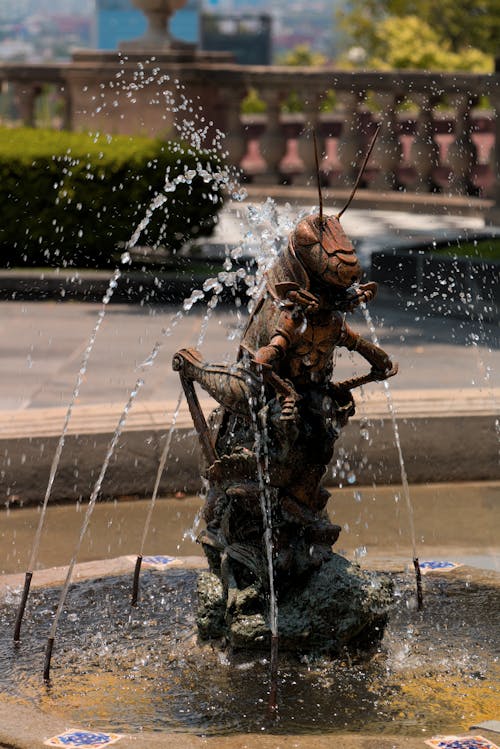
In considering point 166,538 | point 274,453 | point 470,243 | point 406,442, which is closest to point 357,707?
point 274,453

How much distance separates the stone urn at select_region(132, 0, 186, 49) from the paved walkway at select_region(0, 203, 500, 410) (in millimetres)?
4380

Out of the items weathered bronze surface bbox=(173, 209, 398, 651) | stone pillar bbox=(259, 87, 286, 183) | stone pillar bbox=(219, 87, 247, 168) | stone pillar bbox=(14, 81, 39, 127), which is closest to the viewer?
weathered bronze surface bbox=(173, 209, 398, 651)

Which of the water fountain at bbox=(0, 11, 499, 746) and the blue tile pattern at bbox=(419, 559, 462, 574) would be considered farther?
the blue tile pattern at bbox=(419, 559, 462, 574)

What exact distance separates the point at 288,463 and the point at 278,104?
14599 millimetres

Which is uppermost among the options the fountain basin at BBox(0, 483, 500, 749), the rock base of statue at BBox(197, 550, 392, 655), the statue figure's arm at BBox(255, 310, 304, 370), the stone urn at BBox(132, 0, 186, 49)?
the statue figure's arm at BBox(255, 310, 304, 370)

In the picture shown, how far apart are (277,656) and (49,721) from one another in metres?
1.01

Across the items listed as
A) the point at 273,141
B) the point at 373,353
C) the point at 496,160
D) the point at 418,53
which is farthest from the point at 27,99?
the point at 418,53

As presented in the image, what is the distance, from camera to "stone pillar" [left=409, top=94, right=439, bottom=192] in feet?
63.0

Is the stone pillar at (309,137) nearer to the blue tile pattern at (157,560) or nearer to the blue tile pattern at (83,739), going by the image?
the blue tile pattern at (157,560)

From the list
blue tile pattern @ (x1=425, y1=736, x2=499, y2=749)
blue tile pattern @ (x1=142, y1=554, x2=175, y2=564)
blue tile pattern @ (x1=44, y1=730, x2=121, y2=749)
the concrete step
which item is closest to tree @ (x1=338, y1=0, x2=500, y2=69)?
the concrete step

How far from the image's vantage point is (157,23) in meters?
19.9

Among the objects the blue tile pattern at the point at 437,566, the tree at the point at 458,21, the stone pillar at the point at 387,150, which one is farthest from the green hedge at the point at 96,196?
the tree at the point at 458,21

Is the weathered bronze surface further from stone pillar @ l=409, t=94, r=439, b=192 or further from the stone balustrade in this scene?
stone pillar @ l=409, t=94, r=439, b=192

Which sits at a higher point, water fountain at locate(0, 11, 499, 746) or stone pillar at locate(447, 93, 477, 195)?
water fountain at locate(0, 11, 499, 746)
